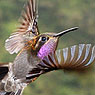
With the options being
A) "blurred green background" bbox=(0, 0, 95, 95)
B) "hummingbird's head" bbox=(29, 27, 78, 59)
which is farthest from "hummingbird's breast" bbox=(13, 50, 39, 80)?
"blurred green background" bbox=(0, 0, 95, 95)

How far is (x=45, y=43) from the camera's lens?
584 millimetres

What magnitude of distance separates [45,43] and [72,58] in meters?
0.09

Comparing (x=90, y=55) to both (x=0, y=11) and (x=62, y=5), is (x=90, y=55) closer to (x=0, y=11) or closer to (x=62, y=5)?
(x=0, y=11)

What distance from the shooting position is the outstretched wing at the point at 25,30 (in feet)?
2.13

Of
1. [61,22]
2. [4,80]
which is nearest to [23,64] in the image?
[4,80]

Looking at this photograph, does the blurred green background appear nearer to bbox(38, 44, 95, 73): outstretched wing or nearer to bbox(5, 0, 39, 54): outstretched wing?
bbox(5, 0, 39, 54): outstretched wing

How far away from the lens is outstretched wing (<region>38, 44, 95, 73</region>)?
49cm

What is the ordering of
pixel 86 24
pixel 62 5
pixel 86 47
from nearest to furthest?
1. pixel 86 47
2. pixel 86 24
3. pixel 62 5

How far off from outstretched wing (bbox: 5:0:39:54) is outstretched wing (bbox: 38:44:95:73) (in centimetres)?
12

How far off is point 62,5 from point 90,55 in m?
4.20

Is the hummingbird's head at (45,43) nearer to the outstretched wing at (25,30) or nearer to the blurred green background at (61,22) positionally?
the outstretched wing at (25,30)

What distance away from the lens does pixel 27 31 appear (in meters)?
0.69

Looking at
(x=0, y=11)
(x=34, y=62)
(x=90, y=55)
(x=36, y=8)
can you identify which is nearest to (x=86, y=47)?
(x=90, y=55)

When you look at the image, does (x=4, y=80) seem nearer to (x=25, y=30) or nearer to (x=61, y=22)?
(x=25, y=30)
